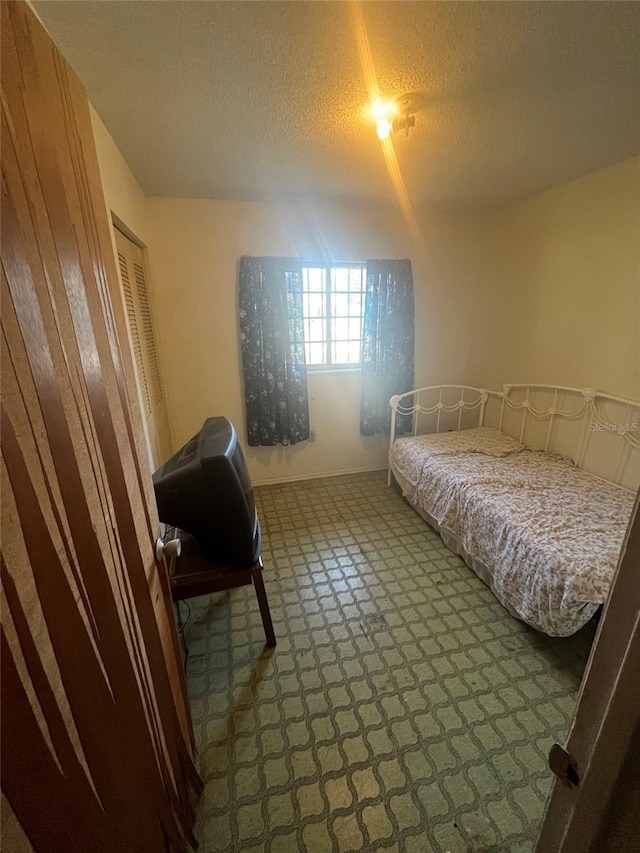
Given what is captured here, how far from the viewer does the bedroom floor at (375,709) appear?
1092mm

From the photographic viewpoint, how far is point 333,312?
313 cm

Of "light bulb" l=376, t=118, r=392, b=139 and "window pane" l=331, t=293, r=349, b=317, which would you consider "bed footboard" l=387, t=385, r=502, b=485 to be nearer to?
"window pane" l=331, t=293, r=349, b=317

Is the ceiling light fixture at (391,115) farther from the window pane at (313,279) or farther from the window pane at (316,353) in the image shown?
the window pane at (316,353)

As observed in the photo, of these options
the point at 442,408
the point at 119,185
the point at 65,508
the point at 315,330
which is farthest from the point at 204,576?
the point at 442,408

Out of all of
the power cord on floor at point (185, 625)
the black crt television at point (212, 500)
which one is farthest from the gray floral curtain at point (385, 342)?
the power cord on floor at point (185, 625)

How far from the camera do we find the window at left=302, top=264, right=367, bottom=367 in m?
3.02

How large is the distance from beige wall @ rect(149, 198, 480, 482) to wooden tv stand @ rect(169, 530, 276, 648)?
1.67 meters

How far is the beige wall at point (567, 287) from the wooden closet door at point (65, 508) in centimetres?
275

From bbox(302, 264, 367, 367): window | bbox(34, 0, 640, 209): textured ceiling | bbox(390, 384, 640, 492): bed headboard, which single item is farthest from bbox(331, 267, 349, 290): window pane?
bbox(390, 384, 640, 492): bed headboard

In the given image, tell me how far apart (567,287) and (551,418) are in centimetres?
96

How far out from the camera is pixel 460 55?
1.17 metres

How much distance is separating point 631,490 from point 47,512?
9.21ft

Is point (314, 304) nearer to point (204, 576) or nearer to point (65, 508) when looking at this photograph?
point (204, 576)

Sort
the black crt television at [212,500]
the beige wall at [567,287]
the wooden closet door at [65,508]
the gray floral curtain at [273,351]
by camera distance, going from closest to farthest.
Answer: the wooden closet door at [65,508]
the black crt television at [212,500]
the beige wall at [567,287]
the gray floral curtain at [273,351]
